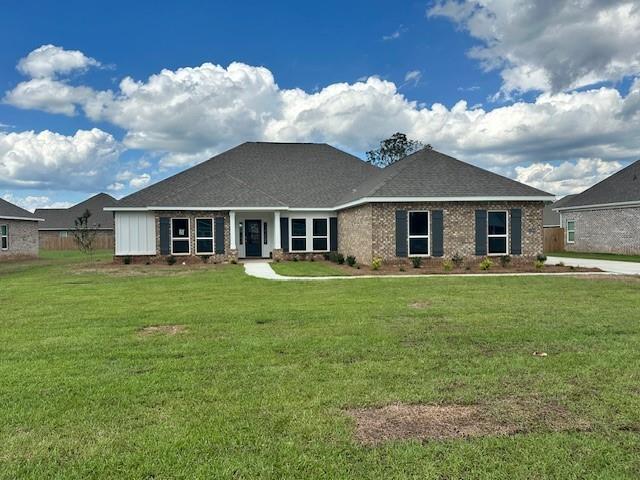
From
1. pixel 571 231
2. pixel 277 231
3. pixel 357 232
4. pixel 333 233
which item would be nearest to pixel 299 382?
pixel 357 232

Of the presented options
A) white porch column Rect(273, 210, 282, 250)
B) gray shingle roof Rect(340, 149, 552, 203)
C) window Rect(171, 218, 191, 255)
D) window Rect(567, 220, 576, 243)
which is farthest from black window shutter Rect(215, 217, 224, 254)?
window Rect(567, 220, 576, 243)

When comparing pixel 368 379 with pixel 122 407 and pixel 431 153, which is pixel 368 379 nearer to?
pixel 122 407

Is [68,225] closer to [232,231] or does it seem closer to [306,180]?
[306,180]

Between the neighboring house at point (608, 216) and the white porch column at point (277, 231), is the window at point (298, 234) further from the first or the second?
the neighboring house at point (608, 216)

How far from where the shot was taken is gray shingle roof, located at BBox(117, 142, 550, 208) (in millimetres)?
19156

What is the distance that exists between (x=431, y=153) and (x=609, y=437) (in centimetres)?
1909

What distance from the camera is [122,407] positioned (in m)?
4.41

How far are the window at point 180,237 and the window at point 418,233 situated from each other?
1051cm

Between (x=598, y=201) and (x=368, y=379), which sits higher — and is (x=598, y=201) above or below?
above

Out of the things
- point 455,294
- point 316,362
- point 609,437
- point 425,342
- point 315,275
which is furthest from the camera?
point 315,275

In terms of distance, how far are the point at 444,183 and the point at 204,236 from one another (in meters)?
11.2

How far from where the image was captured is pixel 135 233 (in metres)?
23.0

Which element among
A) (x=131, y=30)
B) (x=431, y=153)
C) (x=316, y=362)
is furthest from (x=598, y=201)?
(x=316, y=362)

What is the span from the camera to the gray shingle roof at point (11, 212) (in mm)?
28350
